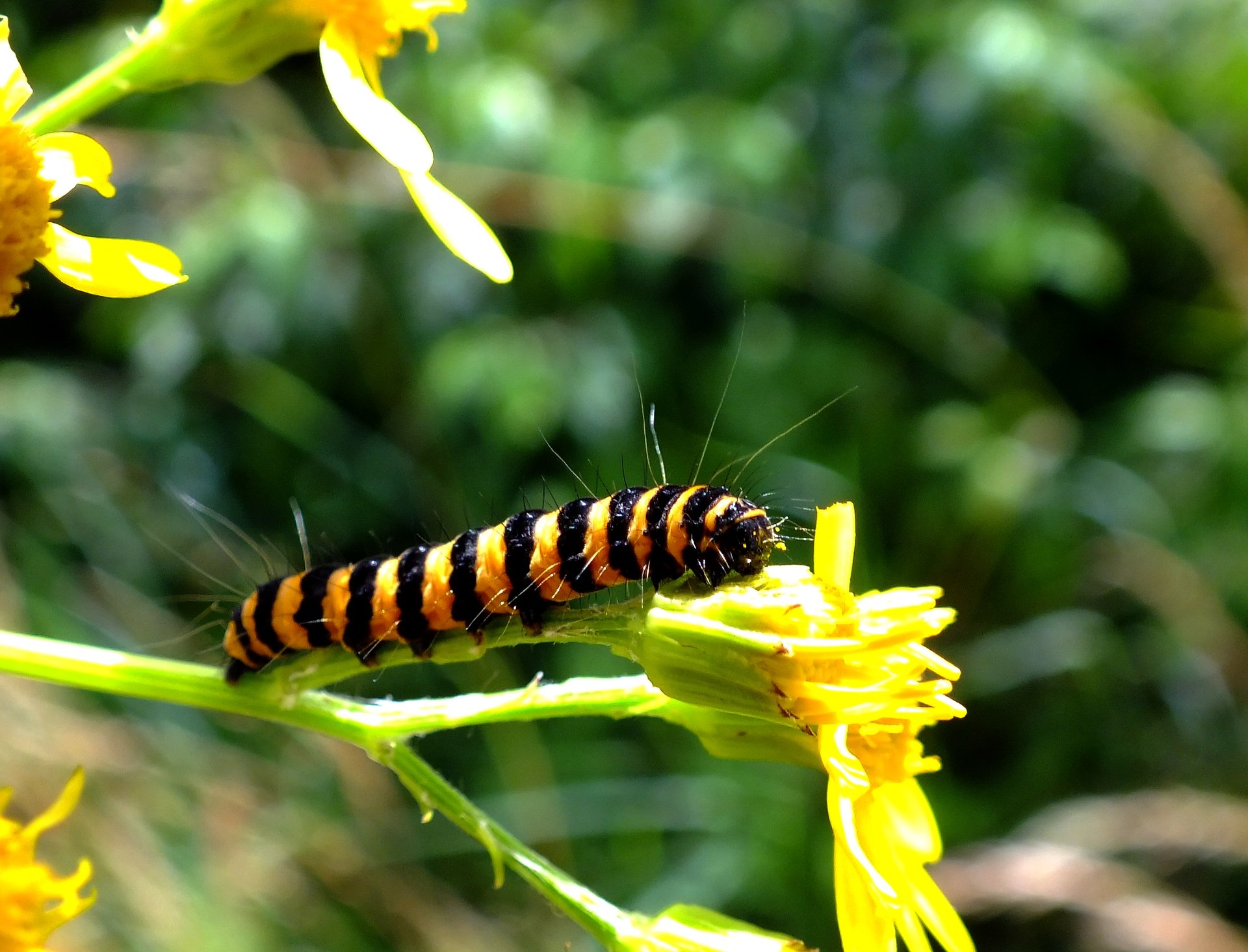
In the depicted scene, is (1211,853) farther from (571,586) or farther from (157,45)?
(157,45)

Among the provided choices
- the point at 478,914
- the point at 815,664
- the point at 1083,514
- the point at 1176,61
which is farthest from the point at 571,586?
the point at 1176,61

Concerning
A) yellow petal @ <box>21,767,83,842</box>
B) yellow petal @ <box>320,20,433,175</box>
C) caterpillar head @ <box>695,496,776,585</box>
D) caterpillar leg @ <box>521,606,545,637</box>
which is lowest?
yellow petal @ <box>21,767,83,842</box>

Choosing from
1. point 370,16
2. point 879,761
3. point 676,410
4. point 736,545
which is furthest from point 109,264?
point 676,410

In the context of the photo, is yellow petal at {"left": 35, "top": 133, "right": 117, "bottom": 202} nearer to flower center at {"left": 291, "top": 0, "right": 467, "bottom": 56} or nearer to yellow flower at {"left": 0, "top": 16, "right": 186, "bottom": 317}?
yellow flower at {"left": 0, "top": 16, "right": 186, "bottom": 317}

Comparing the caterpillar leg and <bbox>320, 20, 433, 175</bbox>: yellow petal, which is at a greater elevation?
<bbox>320, 20, 433, 175</bbox>: yellow petal

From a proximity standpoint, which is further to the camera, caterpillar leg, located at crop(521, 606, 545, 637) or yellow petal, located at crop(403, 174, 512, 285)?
caterpillar leg, located at crop(521, 606, 545, 637)

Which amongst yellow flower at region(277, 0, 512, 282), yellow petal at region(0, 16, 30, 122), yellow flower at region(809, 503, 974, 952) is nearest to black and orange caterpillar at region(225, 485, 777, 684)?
yellow flower at region(809, 503, 974, 952)
